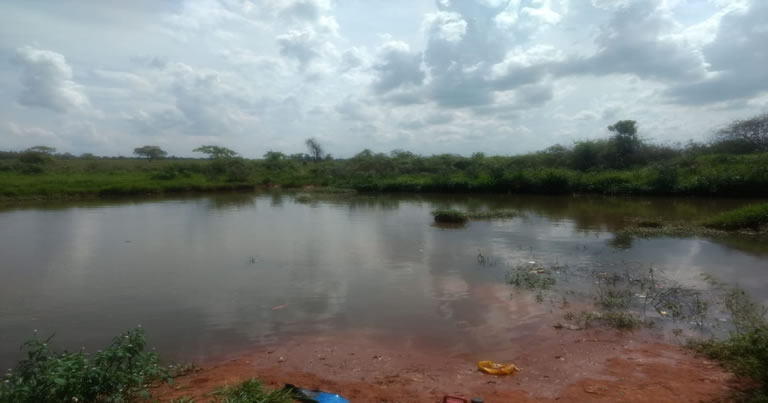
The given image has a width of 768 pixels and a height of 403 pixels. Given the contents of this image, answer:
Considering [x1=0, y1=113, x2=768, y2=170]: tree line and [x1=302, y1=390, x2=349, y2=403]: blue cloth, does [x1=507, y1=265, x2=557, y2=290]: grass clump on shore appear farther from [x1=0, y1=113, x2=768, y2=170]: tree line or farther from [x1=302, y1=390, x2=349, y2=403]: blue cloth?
[x1=0, y1=113, x2=768, y2=170]: tree line

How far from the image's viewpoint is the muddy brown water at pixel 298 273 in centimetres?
637

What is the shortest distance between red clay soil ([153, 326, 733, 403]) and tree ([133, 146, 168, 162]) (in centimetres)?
6208

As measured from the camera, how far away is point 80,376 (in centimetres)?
350

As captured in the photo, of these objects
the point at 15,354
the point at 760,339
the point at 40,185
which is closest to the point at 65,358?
the point at 15,354

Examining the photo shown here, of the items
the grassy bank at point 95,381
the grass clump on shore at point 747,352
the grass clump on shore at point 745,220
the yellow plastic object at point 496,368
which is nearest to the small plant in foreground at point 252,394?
the grassy bank at point 95,381

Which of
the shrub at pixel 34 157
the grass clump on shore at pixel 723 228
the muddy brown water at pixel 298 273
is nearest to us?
the muddy brown water at pixel 298 273

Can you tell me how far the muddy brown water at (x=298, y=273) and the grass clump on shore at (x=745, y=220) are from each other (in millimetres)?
1507

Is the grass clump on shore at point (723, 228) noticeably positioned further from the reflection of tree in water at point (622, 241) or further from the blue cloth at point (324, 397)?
the blue cloth at point (324, 397)

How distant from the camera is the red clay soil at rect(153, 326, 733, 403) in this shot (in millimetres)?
4281

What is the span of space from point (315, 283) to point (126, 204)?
1980 centimetres

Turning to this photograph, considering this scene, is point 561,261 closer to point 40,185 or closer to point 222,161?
point 40,185

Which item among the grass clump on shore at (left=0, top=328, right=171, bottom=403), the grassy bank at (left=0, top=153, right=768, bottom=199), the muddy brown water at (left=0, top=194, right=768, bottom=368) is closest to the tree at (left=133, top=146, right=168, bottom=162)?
the grassy bank at (left=0, top=153, right=768, bottom=199)

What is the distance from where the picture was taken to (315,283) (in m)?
8.59

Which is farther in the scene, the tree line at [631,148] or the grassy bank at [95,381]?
the tree line at [631,148]
